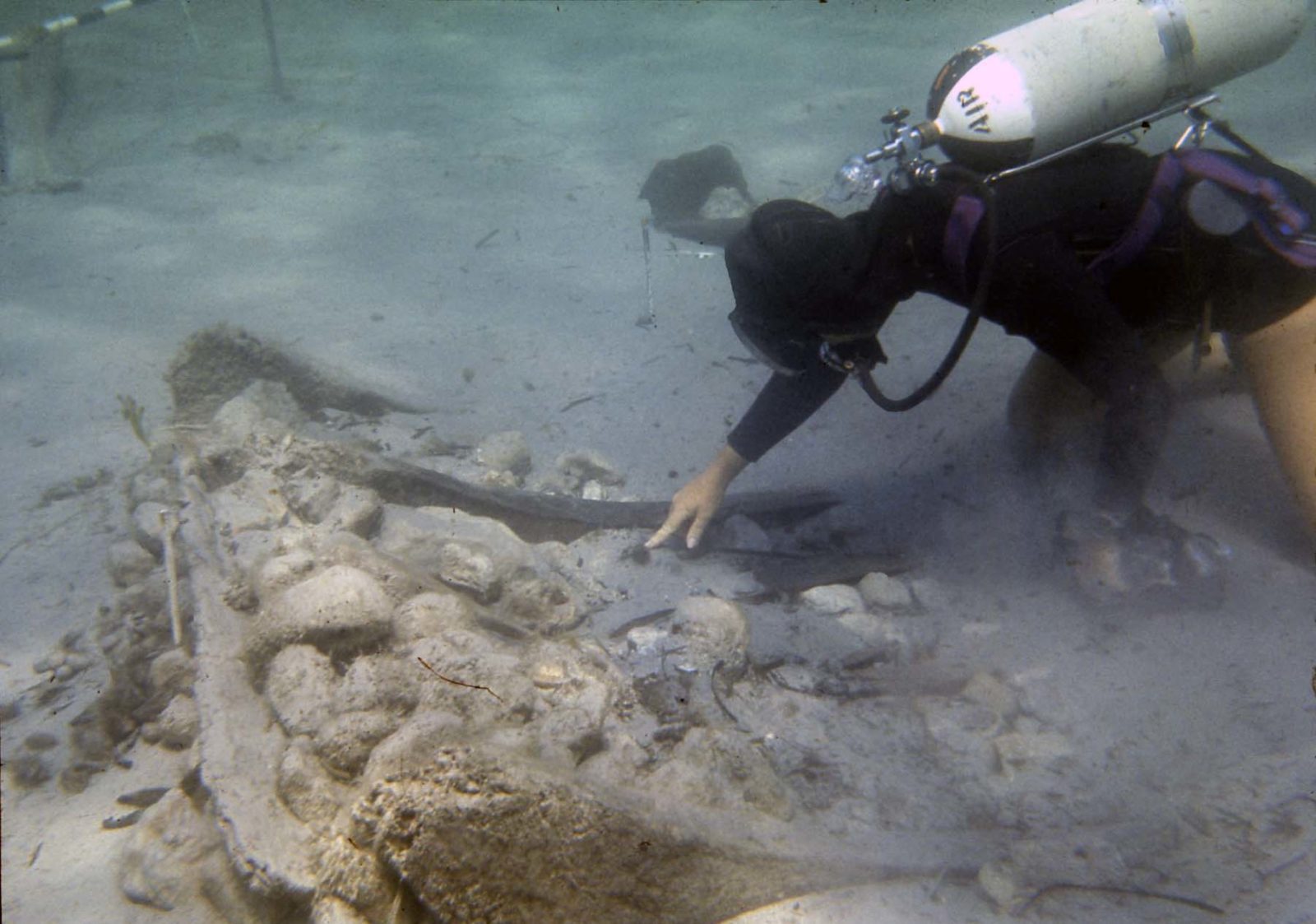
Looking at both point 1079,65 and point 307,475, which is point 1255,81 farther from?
point 307,475

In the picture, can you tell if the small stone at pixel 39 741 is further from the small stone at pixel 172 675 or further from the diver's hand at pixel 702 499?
the diver's hand at pixel 702 499

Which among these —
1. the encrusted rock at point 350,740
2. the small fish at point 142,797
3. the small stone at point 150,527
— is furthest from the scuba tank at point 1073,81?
the small stone at point 150,527

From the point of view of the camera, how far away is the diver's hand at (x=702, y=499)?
3348 mm

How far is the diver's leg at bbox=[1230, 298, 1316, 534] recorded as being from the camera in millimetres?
2715

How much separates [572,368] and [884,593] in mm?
2885

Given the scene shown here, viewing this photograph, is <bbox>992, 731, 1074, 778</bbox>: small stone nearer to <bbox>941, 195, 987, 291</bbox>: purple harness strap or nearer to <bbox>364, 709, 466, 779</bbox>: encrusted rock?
<bbox>941, 195, 987, 291</bbox>: purple harness strap

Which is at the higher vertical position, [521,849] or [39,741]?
[521,849]

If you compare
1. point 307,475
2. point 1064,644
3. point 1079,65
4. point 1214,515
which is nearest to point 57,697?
point 307,475

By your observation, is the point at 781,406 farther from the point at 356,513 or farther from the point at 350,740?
the point at 350,740

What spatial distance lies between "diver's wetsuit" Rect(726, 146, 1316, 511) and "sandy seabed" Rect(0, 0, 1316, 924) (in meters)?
1.00

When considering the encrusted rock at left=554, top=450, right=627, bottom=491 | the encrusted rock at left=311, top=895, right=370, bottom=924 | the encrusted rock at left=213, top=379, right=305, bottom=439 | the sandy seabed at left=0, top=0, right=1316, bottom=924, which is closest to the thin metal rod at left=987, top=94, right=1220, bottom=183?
the sandy seabed at left=0, top=0, right=1316, bottom=924

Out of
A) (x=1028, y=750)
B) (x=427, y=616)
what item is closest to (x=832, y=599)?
(x=1028, y=750)

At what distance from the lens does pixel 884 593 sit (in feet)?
11.0

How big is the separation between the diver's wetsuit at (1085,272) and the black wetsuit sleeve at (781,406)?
39 centimetres
